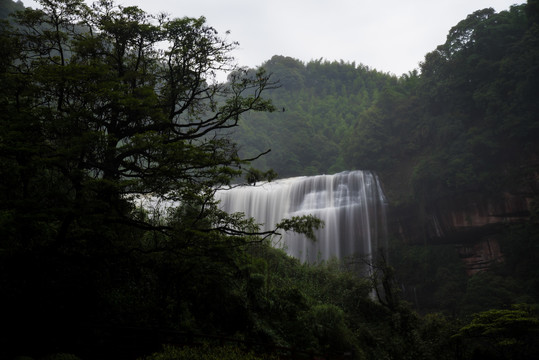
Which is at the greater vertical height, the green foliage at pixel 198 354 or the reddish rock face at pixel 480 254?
the reddish rock face at pixel 480 254

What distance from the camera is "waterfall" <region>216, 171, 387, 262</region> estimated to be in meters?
30.5

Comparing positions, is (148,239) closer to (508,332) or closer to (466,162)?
(508,332)

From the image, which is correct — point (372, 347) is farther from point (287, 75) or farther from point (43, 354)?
point (287, 75)

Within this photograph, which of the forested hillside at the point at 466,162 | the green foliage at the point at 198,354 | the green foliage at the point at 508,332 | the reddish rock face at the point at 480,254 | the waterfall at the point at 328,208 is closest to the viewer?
the green foliage at the point at 198,354

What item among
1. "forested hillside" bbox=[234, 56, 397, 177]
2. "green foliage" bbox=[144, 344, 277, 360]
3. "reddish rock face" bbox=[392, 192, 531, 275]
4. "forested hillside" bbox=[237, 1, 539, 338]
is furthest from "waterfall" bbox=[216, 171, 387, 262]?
"green foliage" bbox=[144, 344, 277, 360]

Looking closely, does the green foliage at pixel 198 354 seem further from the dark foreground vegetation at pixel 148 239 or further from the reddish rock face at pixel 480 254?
the reddish rock face at pixel 480 254

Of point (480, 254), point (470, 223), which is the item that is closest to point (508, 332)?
point (470, 223)

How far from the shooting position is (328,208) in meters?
32.0

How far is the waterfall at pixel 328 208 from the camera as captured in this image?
30469mm

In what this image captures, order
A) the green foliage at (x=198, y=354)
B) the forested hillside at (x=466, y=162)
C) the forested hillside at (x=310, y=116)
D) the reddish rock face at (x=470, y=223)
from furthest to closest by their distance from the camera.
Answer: the forested hillside at (x=310, y=116)
the reddish rock face at (x=470, y=223)
the forested hillside at (x=466, y=162)
the green foliage at (x=198, y=354)

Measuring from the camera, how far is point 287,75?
2859 inches

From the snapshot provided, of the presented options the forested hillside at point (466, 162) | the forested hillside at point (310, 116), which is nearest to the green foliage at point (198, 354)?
the forested hillside at point (466, 162)

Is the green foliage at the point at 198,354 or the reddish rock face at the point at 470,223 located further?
the reddish rock face at the point at 470,223

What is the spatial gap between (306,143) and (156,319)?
149 feet
